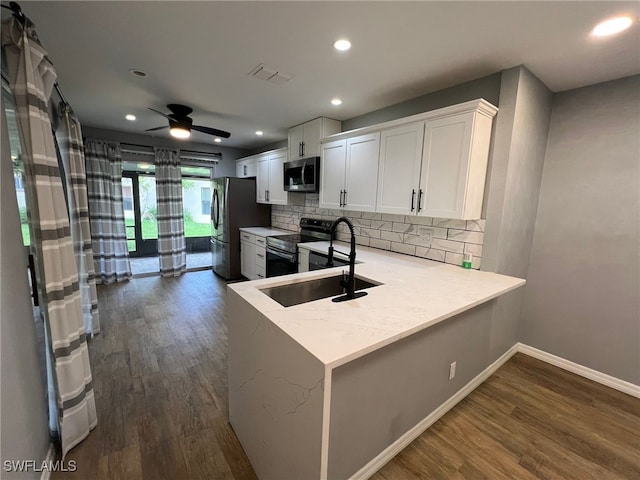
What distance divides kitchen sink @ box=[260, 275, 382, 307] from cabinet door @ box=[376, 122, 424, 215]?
3.15 ft

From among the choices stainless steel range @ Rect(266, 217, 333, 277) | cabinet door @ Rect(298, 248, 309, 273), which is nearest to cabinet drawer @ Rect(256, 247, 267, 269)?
stainless steel range @ Rect(266, 217, 333, 277)

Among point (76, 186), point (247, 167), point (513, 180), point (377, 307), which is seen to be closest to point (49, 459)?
point (377, 307)

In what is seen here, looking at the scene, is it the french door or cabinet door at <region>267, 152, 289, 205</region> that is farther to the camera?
the french door

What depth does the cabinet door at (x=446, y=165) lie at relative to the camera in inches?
85.0

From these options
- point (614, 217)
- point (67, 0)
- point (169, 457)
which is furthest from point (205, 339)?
point (614, 217)

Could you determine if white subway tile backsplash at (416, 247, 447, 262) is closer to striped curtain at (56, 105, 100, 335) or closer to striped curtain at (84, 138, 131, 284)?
striped curtain at (56, 105, 100, 335)

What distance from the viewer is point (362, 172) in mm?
2975

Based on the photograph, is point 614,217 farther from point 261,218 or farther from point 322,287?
point 261,218

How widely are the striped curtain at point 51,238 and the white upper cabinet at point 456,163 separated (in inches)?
102

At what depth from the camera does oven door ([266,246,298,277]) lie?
3.59 m

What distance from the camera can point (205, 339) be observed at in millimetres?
2904

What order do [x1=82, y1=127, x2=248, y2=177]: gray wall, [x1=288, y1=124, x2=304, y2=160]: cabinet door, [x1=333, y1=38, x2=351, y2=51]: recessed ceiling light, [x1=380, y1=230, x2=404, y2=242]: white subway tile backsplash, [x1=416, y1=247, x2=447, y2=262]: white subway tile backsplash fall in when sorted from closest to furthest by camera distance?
[x1=333, y1=38, x2=351, y2=51]: recessed ceiling light → [x1=416, y1=247, x2=447, y2=262]: white subway tile backsplash → [x1=380, y1=230, x2=404, y2=242]: white subway tile backsplash → [x1=288, y1=124, x2=304, y2=160]: cabinet door → [x1=82, y1=127, x2=248, y2=177]: gray wall

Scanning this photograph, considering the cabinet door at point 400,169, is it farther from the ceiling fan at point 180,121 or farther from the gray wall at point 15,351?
the gray wall at point 15,351

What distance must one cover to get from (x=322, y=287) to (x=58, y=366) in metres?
1.64
